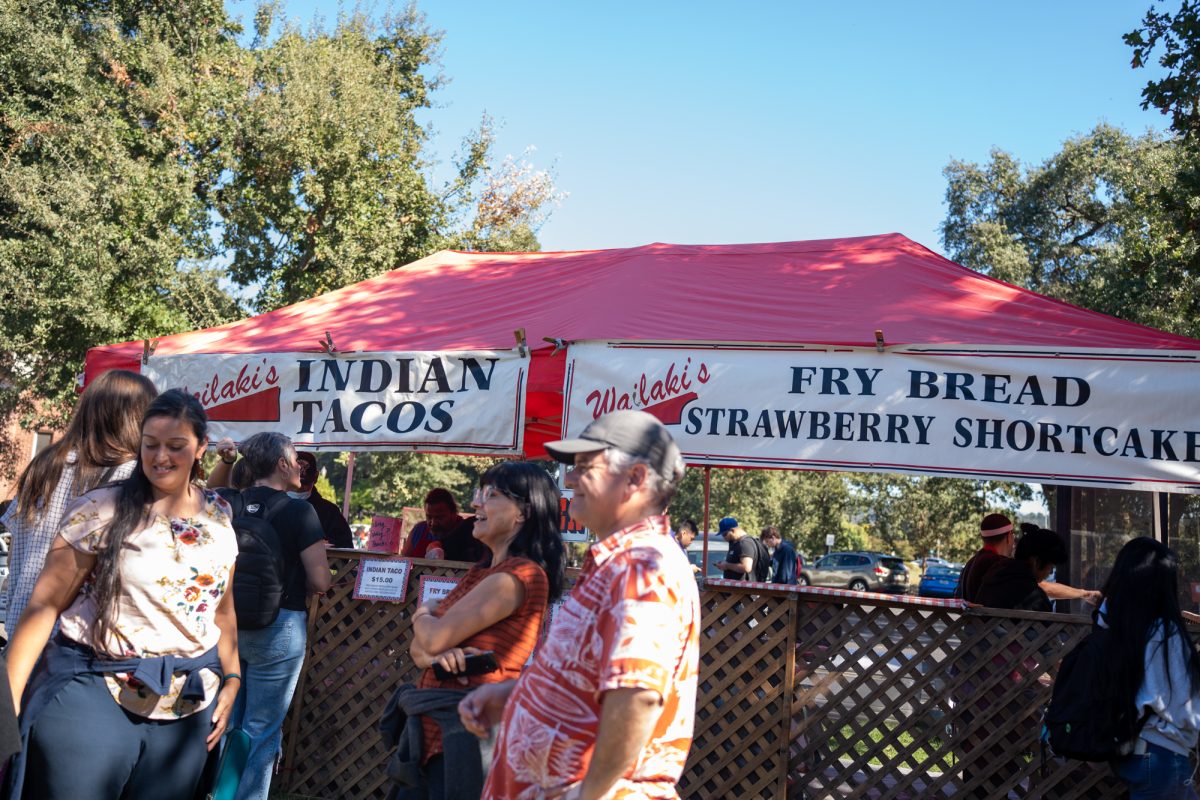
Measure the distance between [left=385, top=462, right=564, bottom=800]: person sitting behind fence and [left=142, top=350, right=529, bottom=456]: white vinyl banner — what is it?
2399mm

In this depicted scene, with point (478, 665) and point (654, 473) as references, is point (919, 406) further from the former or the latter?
point (654, 473)

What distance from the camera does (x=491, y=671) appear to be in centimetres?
294

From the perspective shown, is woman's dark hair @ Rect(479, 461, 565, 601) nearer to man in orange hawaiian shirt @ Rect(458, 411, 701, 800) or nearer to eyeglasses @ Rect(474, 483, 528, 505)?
eyeglasses @ Rect(474, 483, 528, 505)

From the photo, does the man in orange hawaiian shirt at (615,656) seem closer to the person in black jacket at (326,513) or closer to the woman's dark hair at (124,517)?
the woman's dark hair at (124,517)

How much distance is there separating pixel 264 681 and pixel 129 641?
7.12 ft

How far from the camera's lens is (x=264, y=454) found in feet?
15.8

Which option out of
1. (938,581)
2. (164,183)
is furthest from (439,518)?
(938,581)

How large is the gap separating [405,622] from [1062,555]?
379 cm

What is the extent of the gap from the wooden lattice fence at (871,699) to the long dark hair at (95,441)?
323 cm

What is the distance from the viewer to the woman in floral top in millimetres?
2701

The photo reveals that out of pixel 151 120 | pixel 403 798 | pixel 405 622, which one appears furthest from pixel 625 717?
pixel 151 120

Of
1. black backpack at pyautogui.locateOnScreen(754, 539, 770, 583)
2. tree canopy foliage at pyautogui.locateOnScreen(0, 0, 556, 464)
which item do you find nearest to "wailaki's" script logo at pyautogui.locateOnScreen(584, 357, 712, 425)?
black backpack at pyautogui.locateOnScreen(754, 539, 770, 583)

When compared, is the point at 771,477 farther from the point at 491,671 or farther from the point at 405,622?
the point at 491,671

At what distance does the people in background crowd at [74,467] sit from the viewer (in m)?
3.17
